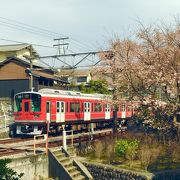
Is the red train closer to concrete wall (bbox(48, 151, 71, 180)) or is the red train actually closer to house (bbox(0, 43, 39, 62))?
concrete wall (bbox(48, 151, 71, 180))

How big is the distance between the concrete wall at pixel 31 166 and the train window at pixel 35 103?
8.43 m

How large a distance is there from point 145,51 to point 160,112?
3625mm

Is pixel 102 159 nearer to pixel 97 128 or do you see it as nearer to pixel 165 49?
pixel 165 49

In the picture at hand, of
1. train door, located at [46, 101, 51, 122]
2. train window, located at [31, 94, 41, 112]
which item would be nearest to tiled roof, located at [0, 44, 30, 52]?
train window, located at [31, 94, 41, 112]

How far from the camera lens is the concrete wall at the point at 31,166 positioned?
37.7 feet

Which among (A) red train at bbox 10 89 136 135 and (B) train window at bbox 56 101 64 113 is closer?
(A) red train at bbox 10 89 136 135

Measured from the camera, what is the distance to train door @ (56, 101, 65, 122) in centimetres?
2245

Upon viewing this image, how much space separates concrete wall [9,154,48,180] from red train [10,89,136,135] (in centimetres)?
734

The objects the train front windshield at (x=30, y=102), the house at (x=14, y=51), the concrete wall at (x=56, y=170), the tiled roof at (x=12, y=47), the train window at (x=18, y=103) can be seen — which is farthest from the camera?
the tiled roof at (x=12, y=47)

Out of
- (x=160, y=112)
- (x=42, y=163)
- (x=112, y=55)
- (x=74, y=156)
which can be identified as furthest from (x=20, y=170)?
(x=112, y=55)

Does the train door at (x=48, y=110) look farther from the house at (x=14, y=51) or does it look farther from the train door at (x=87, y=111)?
the house at (x=14, y=51)

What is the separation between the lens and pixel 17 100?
2242cm

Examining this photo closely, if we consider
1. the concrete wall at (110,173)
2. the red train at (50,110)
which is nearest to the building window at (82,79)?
the red train at (50,110)

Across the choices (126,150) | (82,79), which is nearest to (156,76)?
(126,150)
